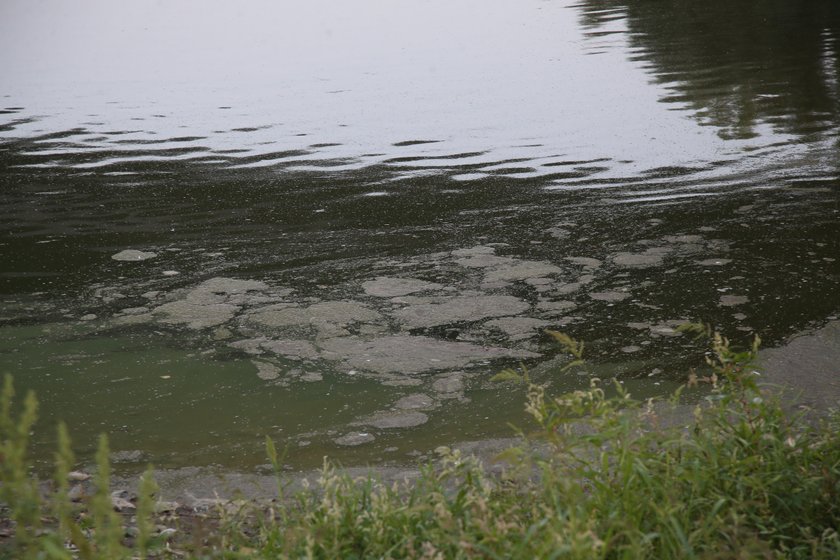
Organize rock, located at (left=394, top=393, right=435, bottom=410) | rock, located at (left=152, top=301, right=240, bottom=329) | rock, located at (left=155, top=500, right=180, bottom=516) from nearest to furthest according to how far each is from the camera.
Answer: rock, located at (left=155, top=500, right=180, bottom=516) < rock, located at (left=394, top=393, right=435, bottom=410) < rock, located at (left=152, top=301, right=240, bottom=329)

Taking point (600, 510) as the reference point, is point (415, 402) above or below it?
below

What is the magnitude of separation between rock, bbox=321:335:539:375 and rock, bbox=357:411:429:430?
0.40 m

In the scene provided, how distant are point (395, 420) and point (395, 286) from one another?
5.51ft

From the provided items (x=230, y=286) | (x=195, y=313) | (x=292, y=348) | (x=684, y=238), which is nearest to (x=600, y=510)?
(x=292, y=348)

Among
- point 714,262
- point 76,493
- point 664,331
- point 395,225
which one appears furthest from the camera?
point 395,225

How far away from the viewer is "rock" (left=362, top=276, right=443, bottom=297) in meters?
5.99

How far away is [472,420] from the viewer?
4.50 meters

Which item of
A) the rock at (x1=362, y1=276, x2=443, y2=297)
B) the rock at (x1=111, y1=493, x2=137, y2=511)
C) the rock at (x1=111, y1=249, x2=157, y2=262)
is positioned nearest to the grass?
the rock at (x1=111, y1=493, x2=137, y2=511)

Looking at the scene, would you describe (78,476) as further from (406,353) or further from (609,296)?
(609,296)

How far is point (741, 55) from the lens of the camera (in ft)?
48.5

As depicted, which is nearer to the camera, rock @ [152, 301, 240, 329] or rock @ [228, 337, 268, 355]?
rock @ [228, 337, 268, 355]

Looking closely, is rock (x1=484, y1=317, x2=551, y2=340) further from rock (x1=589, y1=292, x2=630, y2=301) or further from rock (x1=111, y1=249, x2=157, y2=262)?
rock (x1=111, y1=249, x2=157, y2=262)

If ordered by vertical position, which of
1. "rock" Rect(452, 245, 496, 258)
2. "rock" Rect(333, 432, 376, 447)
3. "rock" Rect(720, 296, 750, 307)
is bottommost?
"rock" Rect(720, 296, 750, 307)

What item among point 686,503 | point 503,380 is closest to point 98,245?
point 503,380
